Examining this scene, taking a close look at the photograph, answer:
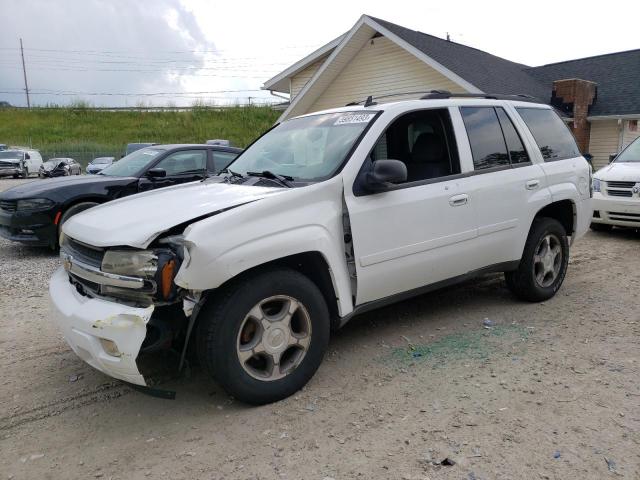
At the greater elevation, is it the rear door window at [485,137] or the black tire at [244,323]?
the rear door window at [485,137]

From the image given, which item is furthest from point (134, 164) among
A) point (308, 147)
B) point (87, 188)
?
point (308, 147)

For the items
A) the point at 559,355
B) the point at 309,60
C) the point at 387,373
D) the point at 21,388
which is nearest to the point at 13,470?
the point at 21,388

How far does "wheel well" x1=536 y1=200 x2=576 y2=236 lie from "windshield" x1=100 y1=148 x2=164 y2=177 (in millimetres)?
5678

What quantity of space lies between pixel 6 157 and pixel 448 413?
33.2 meters

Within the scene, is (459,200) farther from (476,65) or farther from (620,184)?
(476,65)

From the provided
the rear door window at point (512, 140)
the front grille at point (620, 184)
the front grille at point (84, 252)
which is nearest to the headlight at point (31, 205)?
the front grille at point (84, 252)

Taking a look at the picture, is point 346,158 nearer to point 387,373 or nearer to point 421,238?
point 421,238

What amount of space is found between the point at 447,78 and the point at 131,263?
41.7ft

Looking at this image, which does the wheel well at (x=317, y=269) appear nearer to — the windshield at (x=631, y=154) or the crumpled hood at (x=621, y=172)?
the crumpled hood at (x=621, y=172)

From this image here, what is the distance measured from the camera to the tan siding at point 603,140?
17.3 m

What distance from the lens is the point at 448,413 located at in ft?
9.86

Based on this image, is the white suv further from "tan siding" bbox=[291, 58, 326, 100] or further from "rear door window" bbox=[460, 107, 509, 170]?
"tan siding" bbox=[291, 58, 326, 100]

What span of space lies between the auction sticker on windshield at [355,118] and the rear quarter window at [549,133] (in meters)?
1.82

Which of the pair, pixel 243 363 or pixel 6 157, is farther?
pixel 6 157
